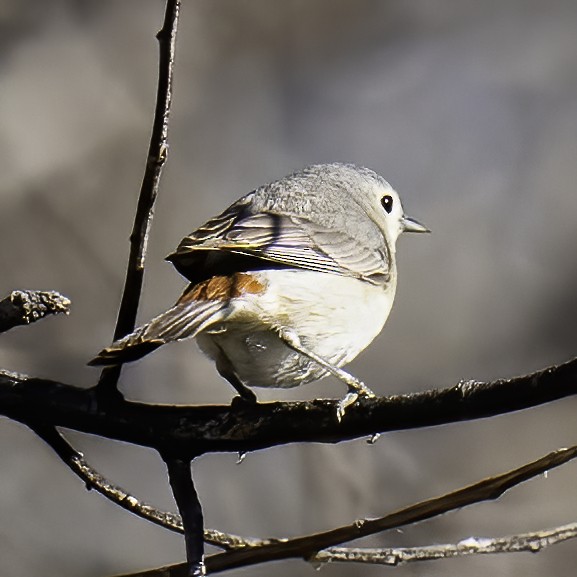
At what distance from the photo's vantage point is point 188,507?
174 cm

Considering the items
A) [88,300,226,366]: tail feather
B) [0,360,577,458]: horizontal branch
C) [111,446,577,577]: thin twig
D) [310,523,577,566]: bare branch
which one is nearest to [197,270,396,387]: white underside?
[88,300,226,366]: tail feather

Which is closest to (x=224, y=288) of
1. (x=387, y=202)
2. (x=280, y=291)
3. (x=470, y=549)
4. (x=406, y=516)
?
(x=280, y=291)

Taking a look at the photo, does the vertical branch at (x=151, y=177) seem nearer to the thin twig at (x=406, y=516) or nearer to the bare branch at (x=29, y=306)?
the bare branch at (x=29, y=306)

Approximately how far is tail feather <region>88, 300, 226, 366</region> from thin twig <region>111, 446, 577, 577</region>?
0.61 m

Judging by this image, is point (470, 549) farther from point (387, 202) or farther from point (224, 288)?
point (387, 202)

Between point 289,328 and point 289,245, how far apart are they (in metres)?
0.24

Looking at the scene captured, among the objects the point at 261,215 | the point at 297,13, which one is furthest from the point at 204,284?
the point at 297,13

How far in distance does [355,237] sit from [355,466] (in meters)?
0.65

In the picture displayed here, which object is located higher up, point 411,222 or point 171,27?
point 411,222

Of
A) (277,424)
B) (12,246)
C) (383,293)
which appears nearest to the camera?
(277,424)

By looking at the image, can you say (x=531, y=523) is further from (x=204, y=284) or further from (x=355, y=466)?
(x=204, y=284)

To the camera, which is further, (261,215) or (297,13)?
(297,13)

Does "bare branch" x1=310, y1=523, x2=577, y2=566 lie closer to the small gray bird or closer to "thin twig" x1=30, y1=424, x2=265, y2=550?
"thin twig" x1=30, y1=424, x2=265, y2=550

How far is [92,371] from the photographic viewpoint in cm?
348
